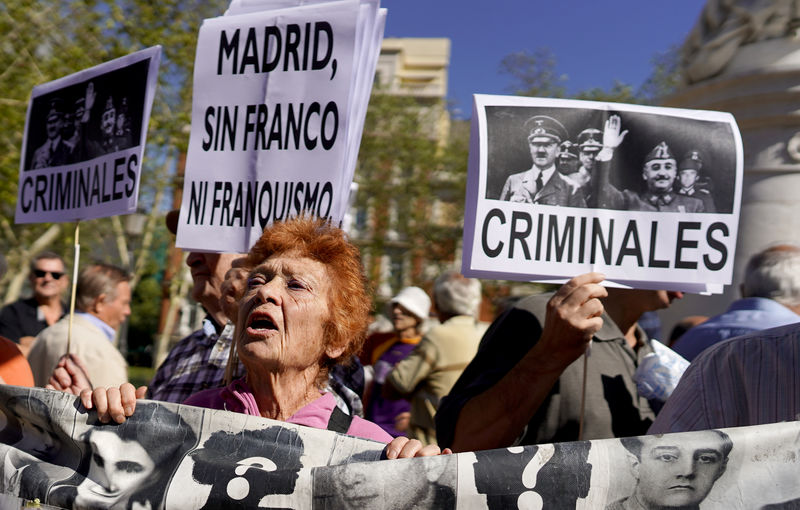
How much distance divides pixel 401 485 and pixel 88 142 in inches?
102

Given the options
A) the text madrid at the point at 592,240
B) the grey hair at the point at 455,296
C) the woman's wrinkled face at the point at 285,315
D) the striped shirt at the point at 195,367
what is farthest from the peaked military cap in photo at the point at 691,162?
the grey hair at the point at 455,296

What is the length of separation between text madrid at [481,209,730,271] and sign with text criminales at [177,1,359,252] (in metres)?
0.55

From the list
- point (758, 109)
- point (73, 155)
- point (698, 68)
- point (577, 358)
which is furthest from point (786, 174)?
point (73, 155)

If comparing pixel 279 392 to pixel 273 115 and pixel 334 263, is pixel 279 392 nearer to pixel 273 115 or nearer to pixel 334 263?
pixel 334 263

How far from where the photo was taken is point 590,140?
3.06 meters

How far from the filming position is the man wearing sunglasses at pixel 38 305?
6719mm

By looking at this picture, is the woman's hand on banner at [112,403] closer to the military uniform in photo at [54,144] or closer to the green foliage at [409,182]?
the military uniform in photo at [54,144]

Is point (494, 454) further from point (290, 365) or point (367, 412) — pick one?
point (367, 412)

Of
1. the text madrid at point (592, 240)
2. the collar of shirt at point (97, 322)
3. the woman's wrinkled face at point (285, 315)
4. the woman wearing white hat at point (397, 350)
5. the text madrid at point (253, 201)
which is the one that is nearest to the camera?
the woman's wrinkled face at point (285, 315)

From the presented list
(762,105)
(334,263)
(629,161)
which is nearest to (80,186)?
(334,263)

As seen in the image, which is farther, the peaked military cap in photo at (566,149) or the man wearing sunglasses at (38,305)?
the man wearing sunglasses at (38,305)

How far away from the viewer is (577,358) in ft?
9.30

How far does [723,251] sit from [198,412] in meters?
1.74

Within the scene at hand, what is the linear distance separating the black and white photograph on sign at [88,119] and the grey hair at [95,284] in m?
0.85
